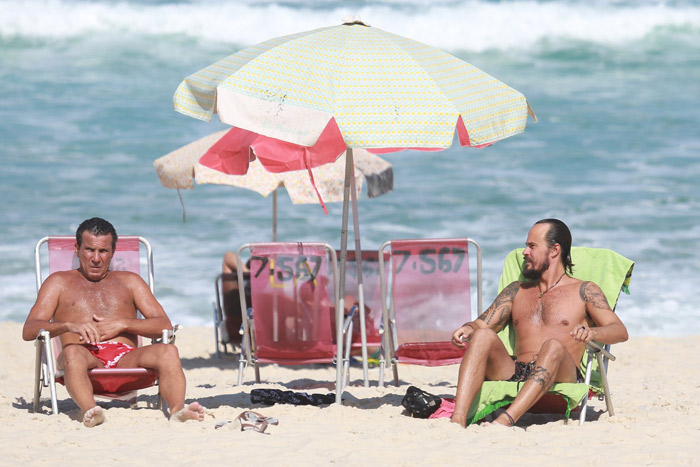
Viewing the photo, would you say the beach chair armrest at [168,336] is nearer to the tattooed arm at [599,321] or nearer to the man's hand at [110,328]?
the man's hand at [110,328]

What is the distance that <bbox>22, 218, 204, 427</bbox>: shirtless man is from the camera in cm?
474

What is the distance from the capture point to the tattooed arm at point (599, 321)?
4512 mm

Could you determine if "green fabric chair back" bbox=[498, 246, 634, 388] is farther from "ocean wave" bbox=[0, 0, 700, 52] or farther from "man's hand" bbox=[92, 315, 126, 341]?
"ocean wave" bbox=[0, 0, 700, 52]

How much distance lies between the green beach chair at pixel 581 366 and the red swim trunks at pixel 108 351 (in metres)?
1.82

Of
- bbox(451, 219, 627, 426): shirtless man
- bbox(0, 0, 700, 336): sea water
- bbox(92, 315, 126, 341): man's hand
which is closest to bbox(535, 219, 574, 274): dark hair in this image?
bbox(451, 219, 627, 426): shirtless man

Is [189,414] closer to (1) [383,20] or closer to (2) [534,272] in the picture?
(2) [534,272]

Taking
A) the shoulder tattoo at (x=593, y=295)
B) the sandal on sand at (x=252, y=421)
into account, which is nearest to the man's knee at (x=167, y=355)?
the sandal on sand at (x=252, y=421)

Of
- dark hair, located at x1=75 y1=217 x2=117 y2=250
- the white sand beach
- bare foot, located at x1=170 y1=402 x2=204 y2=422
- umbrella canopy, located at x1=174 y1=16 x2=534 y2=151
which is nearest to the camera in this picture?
the white sand beach

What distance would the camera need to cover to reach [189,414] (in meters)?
4.61

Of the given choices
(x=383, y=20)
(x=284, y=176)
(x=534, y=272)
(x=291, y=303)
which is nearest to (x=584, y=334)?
(x=534, y=272)

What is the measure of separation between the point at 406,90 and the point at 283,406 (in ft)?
5.88

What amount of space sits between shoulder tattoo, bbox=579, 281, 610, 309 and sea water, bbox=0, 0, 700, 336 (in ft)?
16.9

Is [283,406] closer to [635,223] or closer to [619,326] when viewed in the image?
[619,326]

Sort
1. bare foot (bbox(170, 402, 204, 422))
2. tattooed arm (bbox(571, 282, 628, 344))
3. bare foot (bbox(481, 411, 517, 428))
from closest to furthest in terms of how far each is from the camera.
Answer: bare foot (bbox(481, 411, 517, 428)) → tattooed arm (bbox(571, 282, 628, 344)) → bare foot (bbox(170, 402, 204, 422))
